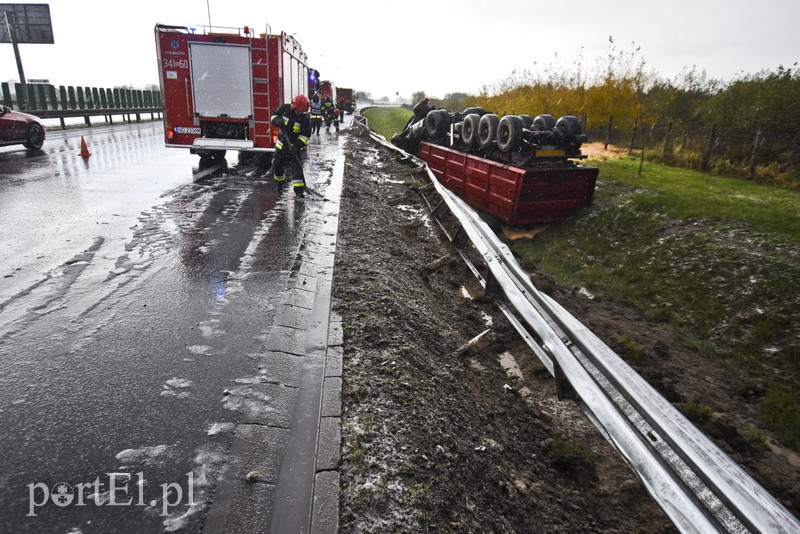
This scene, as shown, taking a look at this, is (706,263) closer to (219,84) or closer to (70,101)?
(219,84)

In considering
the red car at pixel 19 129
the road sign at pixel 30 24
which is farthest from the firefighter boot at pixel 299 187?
the road sign at pixel 30 24

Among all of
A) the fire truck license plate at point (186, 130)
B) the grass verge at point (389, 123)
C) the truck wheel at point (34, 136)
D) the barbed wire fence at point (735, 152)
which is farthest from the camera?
→ the grass verge at point (389, 123)

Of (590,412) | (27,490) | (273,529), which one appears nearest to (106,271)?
(27,490)

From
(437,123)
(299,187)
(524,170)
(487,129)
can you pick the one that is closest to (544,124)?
(487,129)

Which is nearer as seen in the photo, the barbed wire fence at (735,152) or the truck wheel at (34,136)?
the barbed wire fence at (735,152)

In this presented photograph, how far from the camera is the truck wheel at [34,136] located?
44.1 feet

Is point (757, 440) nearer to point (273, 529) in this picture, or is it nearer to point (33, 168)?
point (273, 529)

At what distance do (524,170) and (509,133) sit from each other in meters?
1.15

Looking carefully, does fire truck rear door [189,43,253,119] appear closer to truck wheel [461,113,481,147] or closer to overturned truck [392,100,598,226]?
truck wheel [461,113,481,147]

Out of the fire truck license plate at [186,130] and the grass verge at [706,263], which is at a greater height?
the fire truck license plate at [186,130]

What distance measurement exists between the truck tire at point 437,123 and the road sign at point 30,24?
93.6 ft

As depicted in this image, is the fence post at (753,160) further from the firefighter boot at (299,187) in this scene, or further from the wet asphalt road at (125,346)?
the wet asphalt road at (125,346)

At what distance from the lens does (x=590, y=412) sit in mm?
2898

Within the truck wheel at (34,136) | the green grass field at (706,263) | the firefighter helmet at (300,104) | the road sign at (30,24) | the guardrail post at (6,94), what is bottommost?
the green grass field at (706,263)
